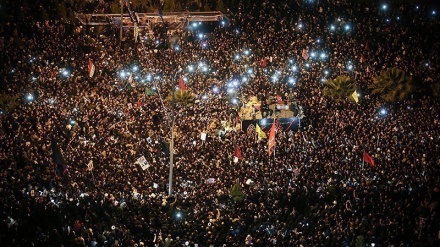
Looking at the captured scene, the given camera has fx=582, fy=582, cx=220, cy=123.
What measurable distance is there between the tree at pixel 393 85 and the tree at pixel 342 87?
107 centimetres

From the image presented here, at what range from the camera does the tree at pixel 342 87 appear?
26.4 meters

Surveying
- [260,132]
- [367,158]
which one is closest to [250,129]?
[260,132]

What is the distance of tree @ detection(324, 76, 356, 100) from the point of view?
26.4 metres

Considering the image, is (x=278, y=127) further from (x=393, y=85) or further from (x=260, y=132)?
(x=393, y=85)

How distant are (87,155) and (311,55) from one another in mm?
13035

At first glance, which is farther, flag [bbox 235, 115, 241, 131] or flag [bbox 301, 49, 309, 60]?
flag [bbox 301, 49, 309, 60]

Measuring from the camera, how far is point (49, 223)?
18.1 metres

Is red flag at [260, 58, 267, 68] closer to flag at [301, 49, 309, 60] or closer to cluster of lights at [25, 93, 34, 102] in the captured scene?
flag at [301, 49, 309, 60]

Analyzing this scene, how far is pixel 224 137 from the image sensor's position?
24234 millimetres

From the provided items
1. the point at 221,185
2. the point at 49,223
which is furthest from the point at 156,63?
the point at 49,223

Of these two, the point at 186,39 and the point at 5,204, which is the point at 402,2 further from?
the point at 5,204

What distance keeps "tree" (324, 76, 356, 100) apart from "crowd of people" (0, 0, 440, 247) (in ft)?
1.70

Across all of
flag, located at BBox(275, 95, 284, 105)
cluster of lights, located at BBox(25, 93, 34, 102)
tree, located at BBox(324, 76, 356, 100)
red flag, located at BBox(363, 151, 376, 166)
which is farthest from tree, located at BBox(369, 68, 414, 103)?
cluster of lights, located at BBox(25, 93, 34, 102)

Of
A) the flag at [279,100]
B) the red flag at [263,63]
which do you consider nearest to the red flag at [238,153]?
the flag at [279,100]
